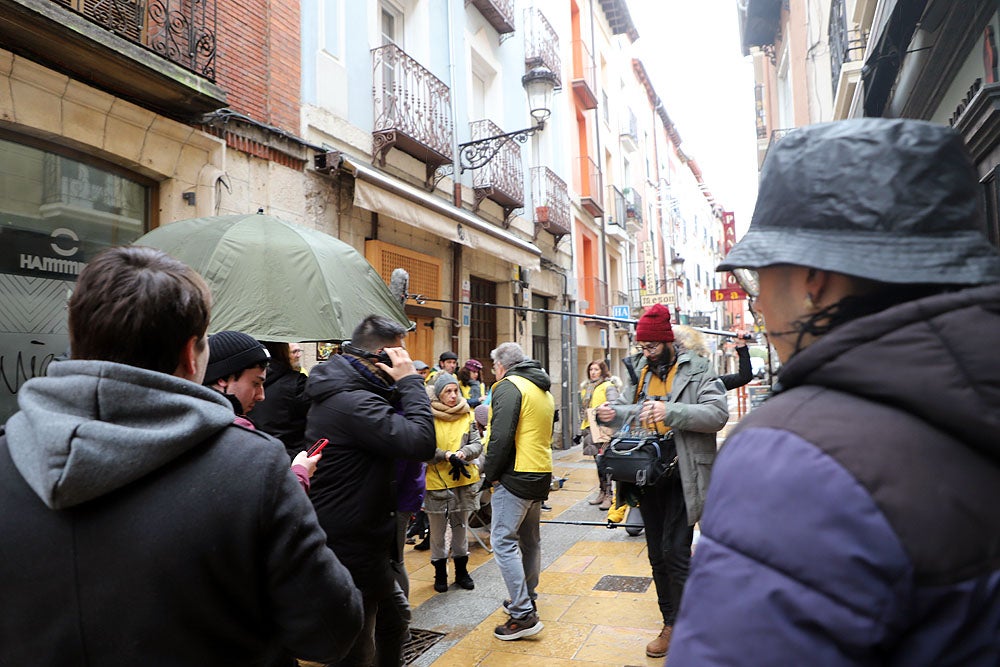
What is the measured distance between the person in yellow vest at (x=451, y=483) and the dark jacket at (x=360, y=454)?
238cm

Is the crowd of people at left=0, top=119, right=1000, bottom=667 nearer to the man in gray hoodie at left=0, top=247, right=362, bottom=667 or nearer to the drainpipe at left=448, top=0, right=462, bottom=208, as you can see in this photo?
the man in gray hoodie at left=0, top=247, right=362, bottom=667

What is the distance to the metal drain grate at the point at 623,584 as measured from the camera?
17.5 ft

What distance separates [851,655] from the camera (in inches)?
29.5

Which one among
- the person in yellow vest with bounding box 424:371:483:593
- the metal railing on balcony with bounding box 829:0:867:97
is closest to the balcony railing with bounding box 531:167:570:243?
the metal railing on balcony with bounding box 829:0:867:97

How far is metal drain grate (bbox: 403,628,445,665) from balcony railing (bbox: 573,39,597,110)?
51.6 feet

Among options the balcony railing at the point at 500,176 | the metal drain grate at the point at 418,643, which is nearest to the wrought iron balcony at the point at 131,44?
the metal drain grate at the point at 418,643

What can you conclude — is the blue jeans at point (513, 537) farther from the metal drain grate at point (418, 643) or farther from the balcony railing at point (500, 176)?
the balcony railing at point (500, 176)

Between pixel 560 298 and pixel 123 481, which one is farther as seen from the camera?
pixel 560 298

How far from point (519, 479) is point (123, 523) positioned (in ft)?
11.0

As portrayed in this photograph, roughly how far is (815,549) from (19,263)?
6023 mm

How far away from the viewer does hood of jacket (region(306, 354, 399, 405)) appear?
10.1 feet

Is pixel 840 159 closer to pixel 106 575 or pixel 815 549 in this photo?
pixel 815 549

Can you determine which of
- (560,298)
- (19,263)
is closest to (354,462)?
(19,263)

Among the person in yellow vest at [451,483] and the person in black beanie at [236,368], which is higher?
the person in black beanie at [236,368]
